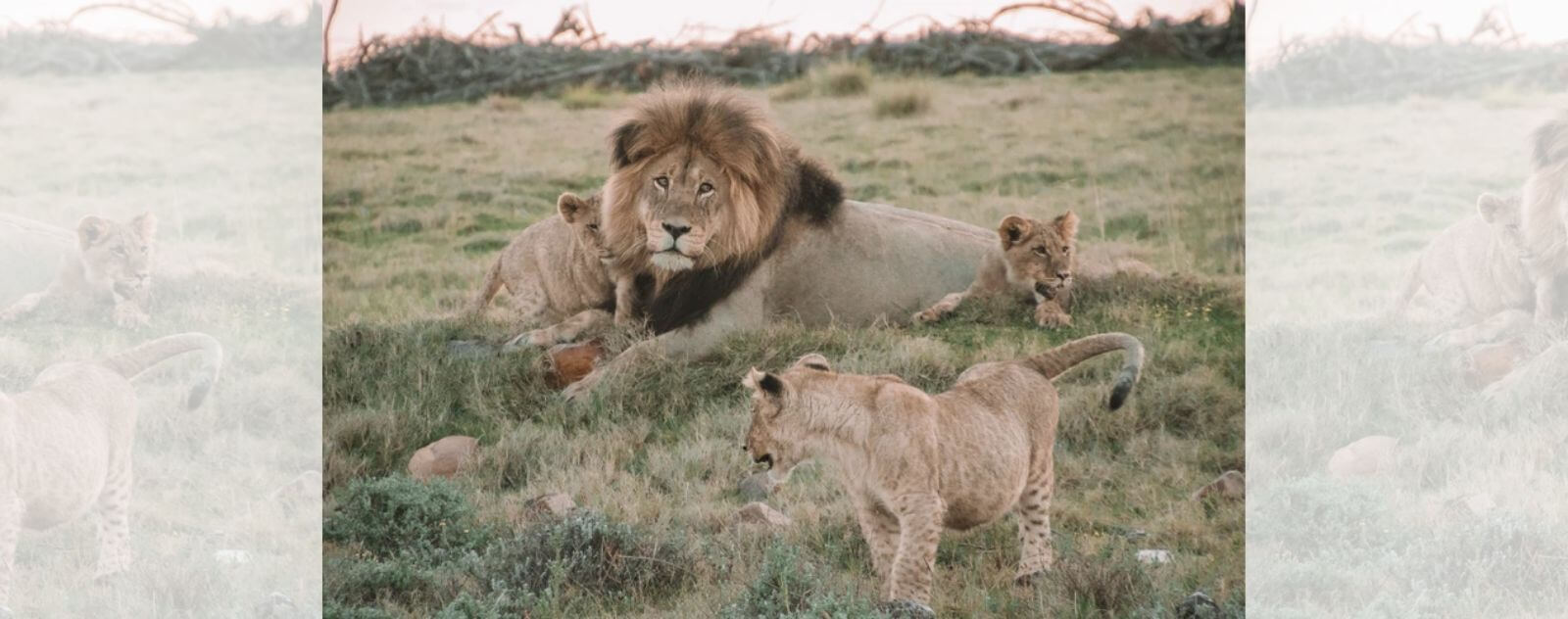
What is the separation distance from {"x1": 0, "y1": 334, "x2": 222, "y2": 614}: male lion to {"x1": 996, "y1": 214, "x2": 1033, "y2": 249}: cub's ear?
8.56 feet

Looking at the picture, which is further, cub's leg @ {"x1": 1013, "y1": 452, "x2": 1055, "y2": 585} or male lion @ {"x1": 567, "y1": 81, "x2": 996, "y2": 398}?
male lion @ {"x1": 567, "y1": 81, "x2": 996, "y2": 398}

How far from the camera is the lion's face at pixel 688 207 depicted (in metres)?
5.79

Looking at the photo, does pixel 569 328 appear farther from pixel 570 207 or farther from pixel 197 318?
pixel 197 318

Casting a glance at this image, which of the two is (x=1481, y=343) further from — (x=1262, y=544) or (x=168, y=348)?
(x=168, y=348)

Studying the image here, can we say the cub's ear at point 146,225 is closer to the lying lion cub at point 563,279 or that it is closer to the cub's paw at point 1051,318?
the lying lion cub at point 563,279

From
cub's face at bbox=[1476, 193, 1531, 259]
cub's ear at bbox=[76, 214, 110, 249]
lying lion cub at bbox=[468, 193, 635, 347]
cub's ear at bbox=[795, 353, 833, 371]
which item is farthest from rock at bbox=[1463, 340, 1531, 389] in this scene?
cub's ear at bbox=[76, 214, 110, 249]

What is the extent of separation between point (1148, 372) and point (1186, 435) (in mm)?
246

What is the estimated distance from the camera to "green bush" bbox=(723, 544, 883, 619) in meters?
5.57

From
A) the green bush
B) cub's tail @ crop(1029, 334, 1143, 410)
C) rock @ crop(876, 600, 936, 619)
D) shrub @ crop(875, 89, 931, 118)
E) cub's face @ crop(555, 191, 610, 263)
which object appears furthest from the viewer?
shrub @ crop(875, 89, 931, 118)

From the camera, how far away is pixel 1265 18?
5832 mm

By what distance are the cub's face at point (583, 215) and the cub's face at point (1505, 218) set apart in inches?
114

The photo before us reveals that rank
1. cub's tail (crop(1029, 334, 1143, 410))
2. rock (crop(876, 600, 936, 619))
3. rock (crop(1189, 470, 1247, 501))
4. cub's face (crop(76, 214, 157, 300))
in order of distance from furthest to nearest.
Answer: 1. rock (crop(1189, 470, 1247, 501))
2. cub's tail (crop(1029, 334, 1143, 410))
3. cub's face (crop(76, 214, 157, 300))
4. rock (crop(876, 600, 936, 619))

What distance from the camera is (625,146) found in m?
5.91

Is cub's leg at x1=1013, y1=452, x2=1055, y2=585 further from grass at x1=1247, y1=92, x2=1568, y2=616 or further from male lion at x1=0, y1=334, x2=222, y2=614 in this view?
male lion at x1=0, y1=334, x2=222, y2=614
